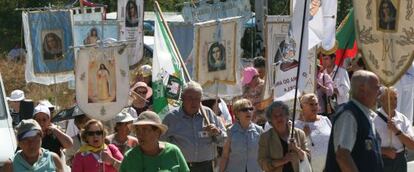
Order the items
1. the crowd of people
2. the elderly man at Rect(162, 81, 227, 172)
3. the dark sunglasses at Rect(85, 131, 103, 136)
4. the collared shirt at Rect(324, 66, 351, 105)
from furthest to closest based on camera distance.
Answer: the collared shirt at Rect(324, 66, 351, 105)
the elderly man at Rect(162, 81, 227, 172)
the dark sunglasses at Rect(85, 131, 103, 136)
the crowd of people

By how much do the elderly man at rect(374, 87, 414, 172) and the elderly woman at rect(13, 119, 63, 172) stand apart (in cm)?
331

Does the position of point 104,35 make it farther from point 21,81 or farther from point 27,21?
point 21,81

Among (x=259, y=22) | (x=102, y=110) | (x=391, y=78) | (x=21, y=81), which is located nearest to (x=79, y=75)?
(x=102, y=110)

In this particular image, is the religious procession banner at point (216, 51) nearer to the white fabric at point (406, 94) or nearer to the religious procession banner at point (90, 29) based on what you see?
the white fabric at point (406, 94)

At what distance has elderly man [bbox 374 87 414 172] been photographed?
1084cm

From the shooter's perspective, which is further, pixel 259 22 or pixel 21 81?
pixel 21 81

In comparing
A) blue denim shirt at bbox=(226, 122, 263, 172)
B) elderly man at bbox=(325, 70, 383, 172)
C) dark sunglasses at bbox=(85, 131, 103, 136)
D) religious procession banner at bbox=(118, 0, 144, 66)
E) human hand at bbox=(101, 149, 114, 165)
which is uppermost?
religious procession banner at bbox=(118, 0, 144, 66)

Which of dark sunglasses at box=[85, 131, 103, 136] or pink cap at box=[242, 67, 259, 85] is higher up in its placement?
pink cap at box=[242, 67, 259, 85]

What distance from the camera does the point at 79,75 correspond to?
12.2 m

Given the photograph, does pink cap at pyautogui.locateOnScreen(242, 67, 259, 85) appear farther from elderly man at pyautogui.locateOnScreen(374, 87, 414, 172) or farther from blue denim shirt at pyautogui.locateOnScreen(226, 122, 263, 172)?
elderly man at pyautogui.locateOnScreen(374, 87, 414, 172)

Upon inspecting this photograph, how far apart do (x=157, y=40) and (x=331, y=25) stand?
2.18 meters

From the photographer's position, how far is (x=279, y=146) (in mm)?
9977

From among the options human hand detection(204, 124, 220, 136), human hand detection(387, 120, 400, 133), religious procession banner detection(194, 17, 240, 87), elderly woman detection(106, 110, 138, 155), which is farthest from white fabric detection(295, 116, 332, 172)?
elderly woman detection(106, 110, 138, 155)

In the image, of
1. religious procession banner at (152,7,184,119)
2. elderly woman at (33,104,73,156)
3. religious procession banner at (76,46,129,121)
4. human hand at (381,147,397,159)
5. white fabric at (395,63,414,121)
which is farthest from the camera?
white fabric at (395,63,414,121)
